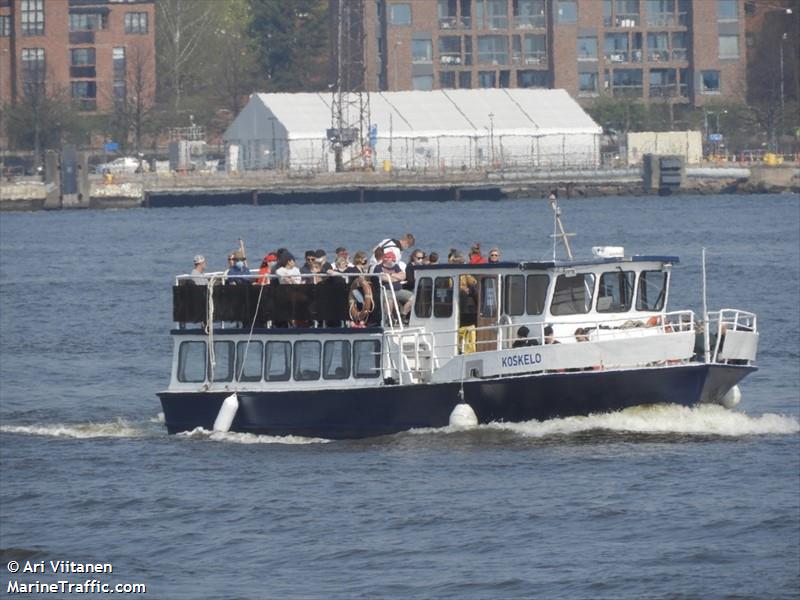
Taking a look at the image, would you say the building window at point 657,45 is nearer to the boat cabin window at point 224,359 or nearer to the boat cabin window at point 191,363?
the boat cabin window at point 191,363

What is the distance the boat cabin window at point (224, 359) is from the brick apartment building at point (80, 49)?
136 metres

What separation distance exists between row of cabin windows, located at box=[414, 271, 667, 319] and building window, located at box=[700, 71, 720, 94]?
14246 centimetres

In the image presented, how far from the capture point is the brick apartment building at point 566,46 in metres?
176

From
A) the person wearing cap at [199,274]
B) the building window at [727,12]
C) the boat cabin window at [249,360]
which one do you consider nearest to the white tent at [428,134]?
the building window at [727,12]

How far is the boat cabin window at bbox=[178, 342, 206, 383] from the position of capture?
126ft

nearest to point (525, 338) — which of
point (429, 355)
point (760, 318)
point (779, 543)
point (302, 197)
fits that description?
point (429, 355)

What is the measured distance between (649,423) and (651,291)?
2511mm

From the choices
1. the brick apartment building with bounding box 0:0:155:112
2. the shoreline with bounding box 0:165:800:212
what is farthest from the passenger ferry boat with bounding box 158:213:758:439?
the brick apartment building with bounding box 0:0:155:112

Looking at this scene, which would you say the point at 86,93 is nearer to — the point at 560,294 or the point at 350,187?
the point at 350,187

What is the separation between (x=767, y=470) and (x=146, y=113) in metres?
145

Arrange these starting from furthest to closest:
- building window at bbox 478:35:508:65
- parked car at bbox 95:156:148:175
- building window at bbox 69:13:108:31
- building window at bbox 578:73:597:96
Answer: building window at bbox 69:13:108:31
building window at bbox 578:73:597:96
building window at bbox 478:35:508:65
parked car at bbox 95:156:148:175

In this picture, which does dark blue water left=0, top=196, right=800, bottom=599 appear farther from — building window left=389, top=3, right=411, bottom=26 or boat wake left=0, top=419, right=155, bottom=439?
building window left=389, top=3, right=411, bottom=26

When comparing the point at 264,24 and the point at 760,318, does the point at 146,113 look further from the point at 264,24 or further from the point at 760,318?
the point at 760,318

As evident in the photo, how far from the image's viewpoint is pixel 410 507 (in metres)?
32.5
